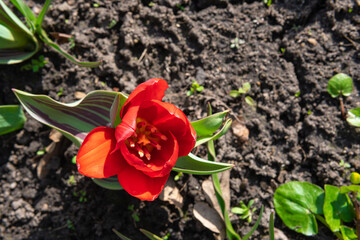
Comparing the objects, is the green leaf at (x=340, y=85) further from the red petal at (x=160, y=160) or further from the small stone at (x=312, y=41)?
the red petal at (x=160, y=160)

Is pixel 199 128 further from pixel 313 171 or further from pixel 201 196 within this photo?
pixel 313 171

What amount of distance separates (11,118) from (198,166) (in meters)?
1.44

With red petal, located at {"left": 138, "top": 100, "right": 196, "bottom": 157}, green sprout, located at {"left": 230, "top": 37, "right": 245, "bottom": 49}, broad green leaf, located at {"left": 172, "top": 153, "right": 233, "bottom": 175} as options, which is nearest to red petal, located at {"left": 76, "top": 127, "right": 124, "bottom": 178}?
red petal, located at {"left": 138, "top": 100, "right": 196, "bottom": 157}

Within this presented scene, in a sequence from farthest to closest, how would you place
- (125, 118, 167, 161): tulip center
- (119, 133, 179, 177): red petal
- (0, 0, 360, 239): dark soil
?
1. (0, 0, 360, 239): dark soil
2. (125, 118, 167, 161): tulip center
3. (119, 133, 179, 177): red petal

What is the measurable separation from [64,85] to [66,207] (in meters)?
0.92

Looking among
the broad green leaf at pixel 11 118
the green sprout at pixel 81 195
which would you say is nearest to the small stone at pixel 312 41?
the green sprout at pixel 81 195

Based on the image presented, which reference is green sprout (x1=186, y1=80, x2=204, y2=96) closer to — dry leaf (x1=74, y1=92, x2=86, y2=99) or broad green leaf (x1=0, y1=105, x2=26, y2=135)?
dry leaf (x1=74, y1=92, x2=86, y2=99)

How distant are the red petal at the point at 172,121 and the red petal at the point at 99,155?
0.21 meters

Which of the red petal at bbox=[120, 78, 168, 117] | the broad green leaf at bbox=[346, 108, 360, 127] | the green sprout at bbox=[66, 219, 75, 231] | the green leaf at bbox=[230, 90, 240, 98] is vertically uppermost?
the red petal at bbox=[120, 78, 168, 117]

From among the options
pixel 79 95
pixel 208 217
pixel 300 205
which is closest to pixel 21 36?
pixel 79 95

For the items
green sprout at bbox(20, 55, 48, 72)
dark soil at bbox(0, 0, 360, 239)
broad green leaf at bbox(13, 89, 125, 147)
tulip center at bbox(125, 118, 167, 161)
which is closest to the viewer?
tulip center at bbox(125, 118, 167, 161)

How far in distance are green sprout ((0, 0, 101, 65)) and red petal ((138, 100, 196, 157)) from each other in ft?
2.27

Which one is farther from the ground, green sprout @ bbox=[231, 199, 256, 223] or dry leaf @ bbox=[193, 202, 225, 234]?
green sprout @ bbox=[231, 199, 256, 223]

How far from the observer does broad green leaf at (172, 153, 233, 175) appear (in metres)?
1.49
